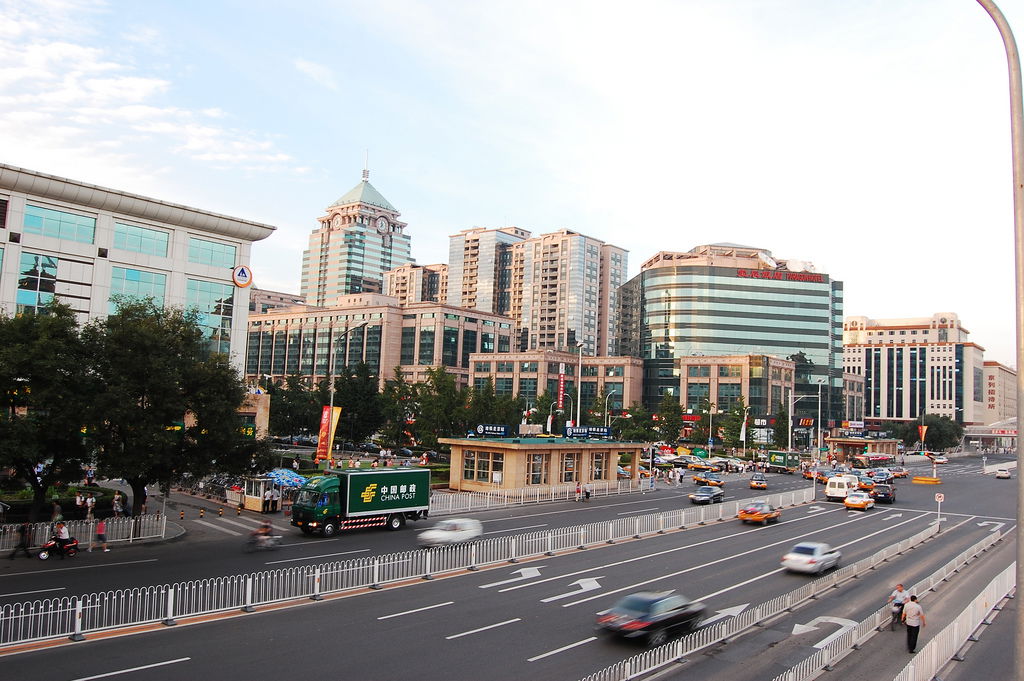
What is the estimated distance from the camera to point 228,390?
30906 millimetres

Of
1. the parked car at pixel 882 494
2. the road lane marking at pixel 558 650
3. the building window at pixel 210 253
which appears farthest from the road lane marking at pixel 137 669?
the parked car at pixel 882 494

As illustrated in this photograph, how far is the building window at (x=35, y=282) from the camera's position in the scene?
48.1 meters

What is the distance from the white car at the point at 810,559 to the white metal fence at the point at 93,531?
85.0 feet

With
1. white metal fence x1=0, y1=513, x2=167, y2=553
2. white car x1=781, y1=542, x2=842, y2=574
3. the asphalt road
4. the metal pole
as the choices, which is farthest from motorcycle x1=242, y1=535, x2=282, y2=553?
the metal pole

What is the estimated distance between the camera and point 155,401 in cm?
2920

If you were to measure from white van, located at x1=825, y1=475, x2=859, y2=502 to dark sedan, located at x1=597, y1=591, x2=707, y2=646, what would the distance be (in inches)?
1611

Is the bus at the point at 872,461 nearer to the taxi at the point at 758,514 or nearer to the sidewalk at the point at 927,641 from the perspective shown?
the taxi at the point at 758,514

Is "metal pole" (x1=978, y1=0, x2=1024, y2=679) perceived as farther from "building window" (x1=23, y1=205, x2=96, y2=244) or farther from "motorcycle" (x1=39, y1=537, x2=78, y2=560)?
"building window" (x1=23, y1=205, x2=96, y2=244)

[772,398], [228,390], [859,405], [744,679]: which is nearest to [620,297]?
[772,398]

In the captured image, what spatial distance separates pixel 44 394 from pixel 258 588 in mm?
12929

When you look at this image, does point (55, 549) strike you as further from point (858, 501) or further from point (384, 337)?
point (384, 337)

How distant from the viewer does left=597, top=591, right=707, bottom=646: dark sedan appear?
17.9m

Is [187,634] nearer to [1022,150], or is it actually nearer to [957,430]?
[1022,150]

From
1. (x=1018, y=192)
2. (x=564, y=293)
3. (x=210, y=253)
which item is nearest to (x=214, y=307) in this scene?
(x=210, y=253)
